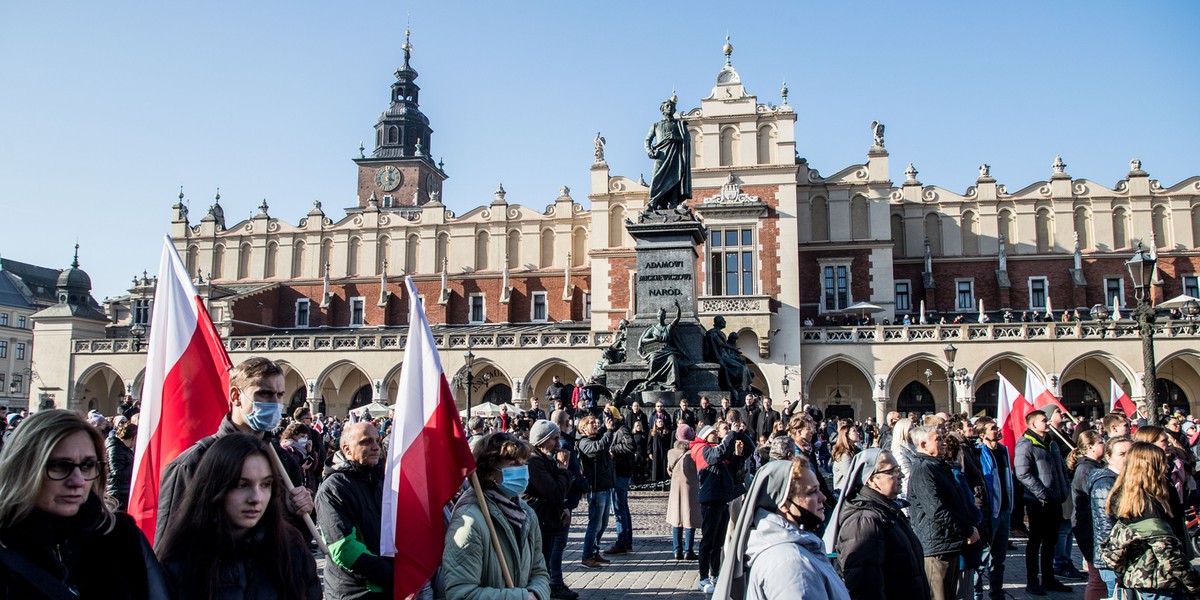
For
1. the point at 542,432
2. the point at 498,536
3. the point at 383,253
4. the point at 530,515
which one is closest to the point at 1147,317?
the point at 542,432

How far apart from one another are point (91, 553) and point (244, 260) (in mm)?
48109

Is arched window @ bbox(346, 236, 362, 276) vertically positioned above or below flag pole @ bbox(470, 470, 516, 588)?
above

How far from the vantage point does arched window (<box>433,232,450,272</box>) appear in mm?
44938

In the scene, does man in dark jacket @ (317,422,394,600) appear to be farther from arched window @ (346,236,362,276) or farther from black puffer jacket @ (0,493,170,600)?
arched window @ (346,236,362,276)

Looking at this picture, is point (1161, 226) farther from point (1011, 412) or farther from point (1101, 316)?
point (1011, 412)

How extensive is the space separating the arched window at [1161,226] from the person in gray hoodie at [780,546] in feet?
134

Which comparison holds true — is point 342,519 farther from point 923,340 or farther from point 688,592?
point 923,340

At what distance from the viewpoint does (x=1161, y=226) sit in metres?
37.8

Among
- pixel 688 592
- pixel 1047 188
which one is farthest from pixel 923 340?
pixel 688 592

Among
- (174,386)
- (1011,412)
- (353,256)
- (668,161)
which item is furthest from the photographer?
(353,256)

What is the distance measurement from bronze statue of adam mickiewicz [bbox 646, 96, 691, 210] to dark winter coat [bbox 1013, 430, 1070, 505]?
888cm

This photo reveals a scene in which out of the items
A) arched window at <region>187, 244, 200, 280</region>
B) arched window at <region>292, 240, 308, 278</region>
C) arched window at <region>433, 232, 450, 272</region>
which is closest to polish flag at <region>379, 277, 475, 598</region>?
arched window at <region>433, 232, 450, 272</region>

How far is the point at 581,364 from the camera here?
35.5 meters

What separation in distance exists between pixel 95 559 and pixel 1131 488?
4.48 m
